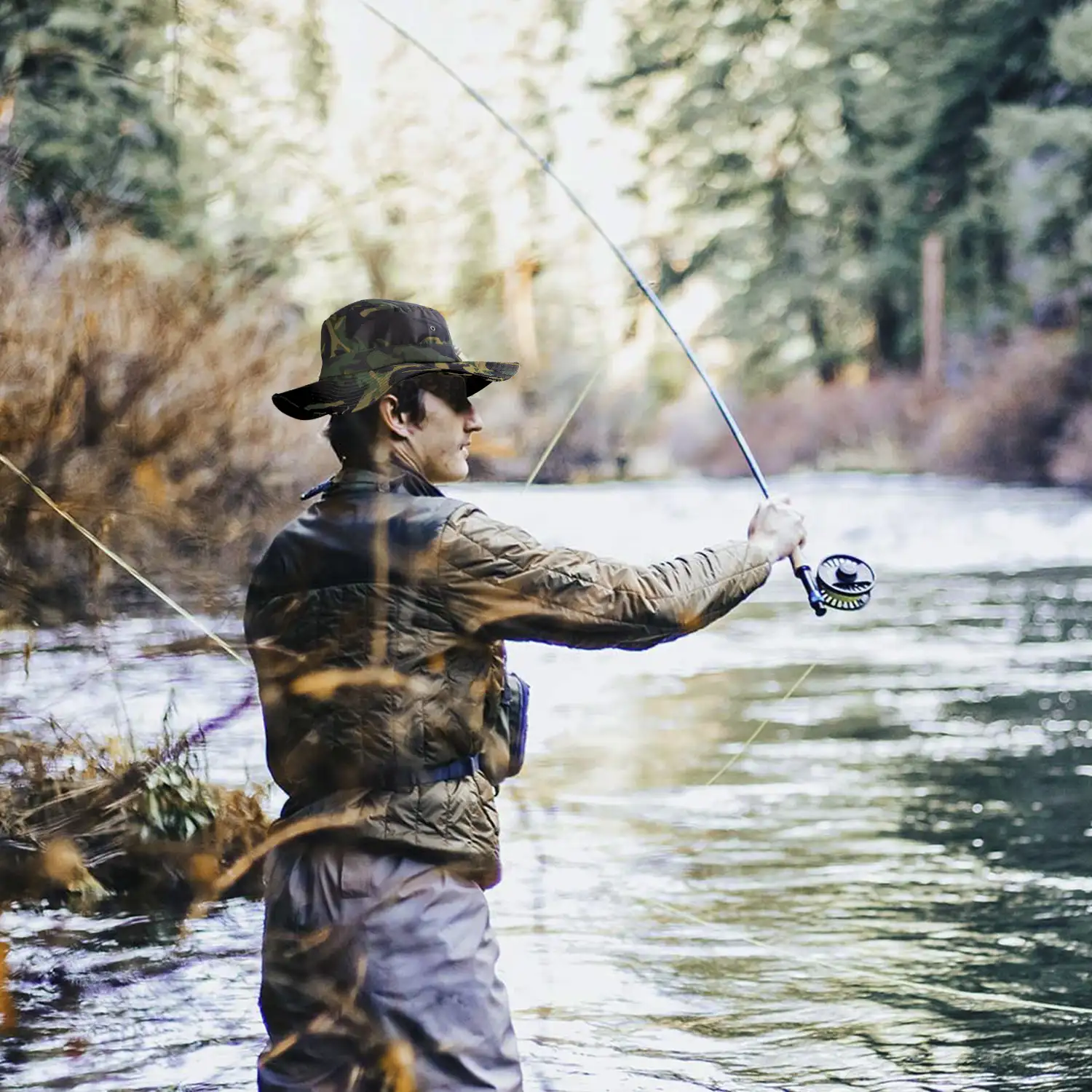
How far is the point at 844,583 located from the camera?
3.06 metres

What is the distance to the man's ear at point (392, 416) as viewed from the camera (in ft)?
8.05

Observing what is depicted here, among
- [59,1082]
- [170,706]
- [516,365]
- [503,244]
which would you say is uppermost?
[503,244]

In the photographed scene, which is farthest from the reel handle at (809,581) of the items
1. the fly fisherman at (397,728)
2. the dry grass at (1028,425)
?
the dry grass at (1028,425)

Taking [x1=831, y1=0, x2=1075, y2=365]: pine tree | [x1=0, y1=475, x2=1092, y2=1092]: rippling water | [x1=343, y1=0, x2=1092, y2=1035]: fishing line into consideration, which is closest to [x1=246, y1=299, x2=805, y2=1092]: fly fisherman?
[x1=343, y1=0, x2=1092, y2=1035]: fishing line

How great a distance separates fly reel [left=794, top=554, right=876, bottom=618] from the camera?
3.03 m

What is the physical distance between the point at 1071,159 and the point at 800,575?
21.5 metres

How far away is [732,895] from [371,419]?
11.9 ft

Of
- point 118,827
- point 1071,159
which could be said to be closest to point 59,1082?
point 118,827

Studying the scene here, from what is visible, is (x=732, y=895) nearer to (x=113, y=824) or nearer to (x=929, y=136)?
(x=113, y=824)

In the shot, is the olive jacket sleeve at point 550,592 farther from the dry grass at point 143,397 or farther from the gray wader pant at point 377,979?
the dry grass at point 143,397

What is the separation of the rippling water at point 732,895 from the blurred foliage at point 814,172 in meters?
16.5

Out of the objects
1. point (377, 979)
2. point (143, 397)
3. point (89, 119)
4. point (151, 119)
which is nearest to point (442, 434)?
point (377, 979)

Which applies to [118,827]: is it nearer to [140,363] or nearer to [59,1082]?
[59,1082]

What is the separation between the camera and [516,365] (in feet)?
8.32
